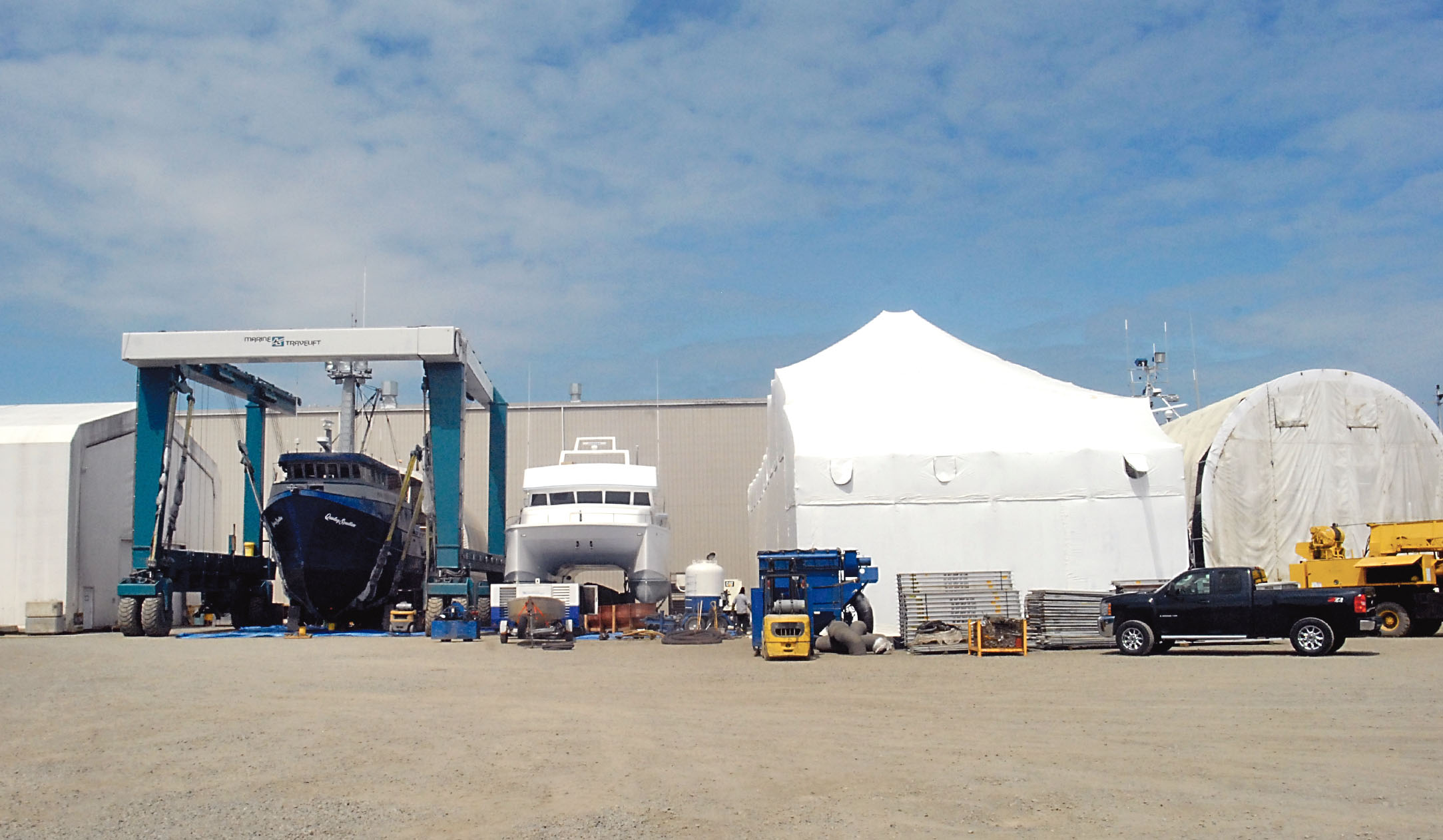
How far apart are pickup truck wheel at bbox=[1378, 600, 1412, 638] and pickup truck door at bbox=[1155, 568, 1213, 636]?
6.73 meters

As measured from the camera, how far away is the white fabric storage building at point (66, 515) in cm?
2967

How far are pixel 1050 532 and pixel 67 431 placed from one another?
2611 cm

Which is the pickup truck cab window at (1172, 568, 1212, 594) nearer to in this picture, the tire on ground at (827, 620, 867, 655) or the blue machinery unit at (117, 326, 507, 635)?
the tire on ground at (827, 620, 867, 655)

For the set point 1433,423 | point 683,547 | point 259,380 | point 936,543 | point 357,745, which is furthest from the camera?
point 683,547

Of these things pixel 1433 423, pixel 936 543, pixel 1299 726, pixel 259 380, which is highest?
pixel 259 380

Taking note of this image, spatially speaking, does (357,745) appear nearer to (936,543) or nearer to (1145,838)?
(1145,838)

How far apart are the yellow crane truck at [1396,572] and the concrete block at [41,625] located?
29748 millimetres

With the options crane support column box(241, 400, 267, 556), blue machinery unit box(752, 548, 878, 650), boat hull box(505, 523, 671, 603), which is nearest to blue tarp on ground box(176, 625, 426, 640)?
boat hull box(505, 523, 671, 603)

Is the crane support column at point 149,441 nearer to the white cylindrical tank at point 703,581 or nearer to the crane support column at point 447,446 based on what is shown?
the crane support column at point 447,446

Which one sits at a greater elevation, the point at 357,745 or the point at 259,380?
the point at 259,380

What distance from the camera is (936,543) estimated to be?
2492cm

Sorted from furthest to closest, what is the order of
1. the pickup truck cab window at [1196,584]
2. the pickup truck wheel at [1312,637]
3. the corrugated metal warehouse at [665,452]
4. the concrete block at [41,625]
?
the corrugated metal warehouse at [665,452] < the concrete block at [41,625] < the pickup truck cab window at [1196,584] < the pickup truck wheel at [1312,637]

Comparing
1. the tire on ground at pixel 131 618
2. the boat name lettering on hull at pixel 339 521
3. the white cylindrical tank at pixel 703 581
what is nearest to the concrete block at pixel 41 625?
the tire on ground at pixel 131 618

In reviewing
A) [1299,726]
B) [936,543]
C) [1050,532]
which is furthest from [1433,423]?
[1299,726]
